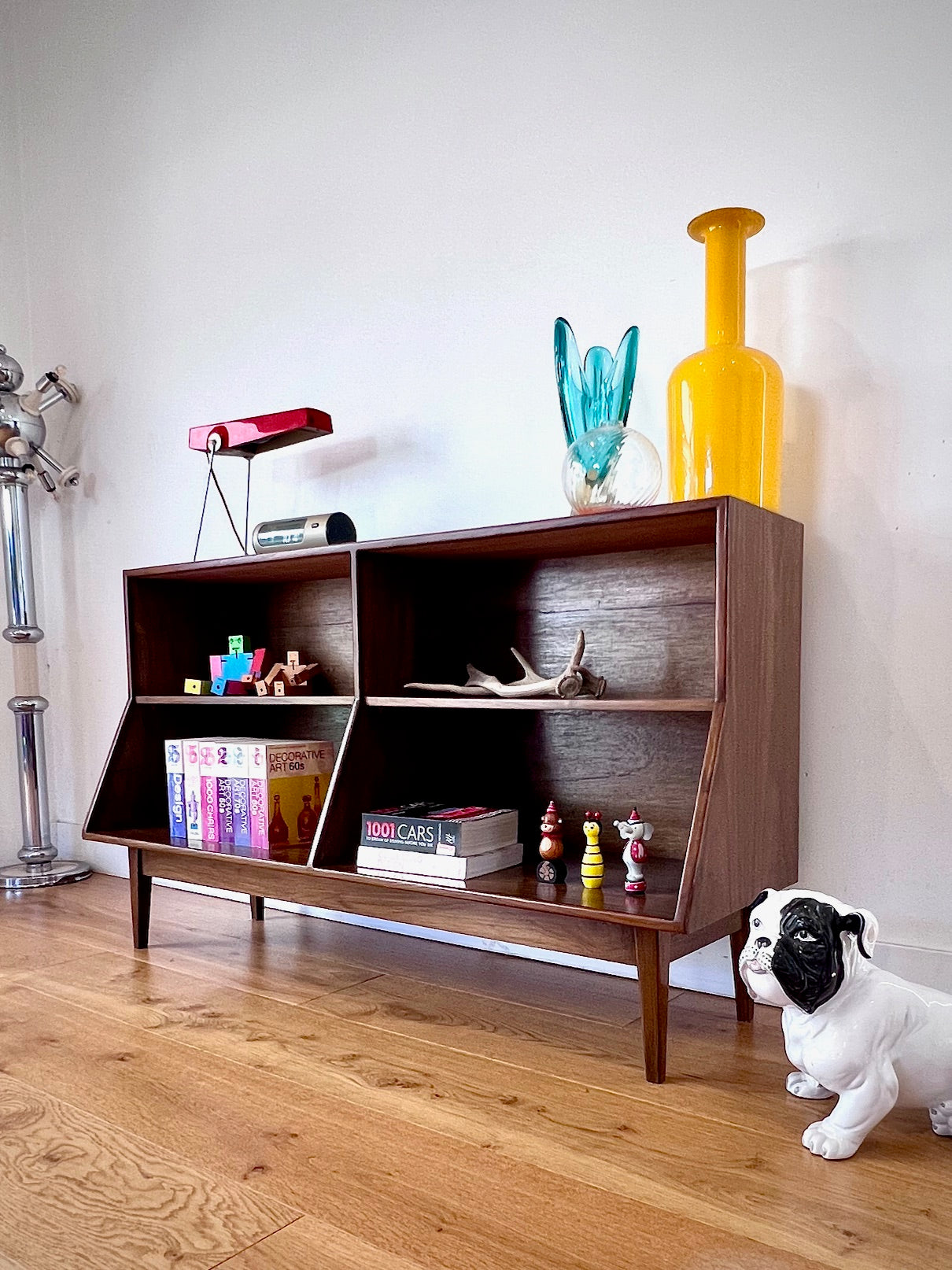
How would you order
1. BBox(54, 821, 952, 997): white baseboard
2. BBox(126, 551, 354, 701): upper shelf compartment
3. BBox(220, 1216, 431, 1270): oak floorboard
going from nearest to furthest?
1. BBox(220, 1216, 431, 1270): oak floorboard
2. BBox(54, 821, 952, 997): white baseboard
3. BBox(126, 551, 354, 701): upper shelf compartment

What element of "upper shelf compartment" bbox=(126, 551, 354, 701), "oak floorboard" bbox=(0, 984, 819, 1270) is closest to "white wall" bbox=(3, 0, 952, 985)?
"upper shelf compartment" bbox=(126, 551, 354, 701)

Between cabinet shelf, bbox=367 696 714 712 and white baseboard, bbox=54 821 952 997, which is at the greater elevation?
cabinet shelf, bbox=367 696 714 712

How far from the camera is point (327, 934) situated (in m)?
2.22

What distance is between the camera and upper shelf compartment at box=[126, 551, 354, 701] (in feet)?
7.34

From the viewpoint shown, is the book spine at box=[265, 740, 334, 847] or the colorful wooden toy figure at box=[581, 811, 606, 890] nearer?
the colorful wooden toy figure at box=[581, 811, 606, 890]

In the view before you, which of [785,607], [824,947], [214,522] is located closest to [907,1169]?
[824,947]

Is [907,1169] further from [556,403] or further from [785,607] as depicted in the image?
[556,403]

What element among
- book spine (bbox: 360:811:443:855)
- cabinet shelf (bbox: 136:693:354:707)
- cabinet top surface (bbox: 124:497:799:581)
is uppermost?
cabinet top surface (bbox: 124:497:799:581)

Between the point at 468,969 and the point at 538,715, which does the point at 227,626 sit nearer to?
the point at 538,715

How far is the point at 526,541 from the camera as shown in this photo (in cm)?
169

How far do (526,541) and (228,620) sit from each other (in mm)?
1049

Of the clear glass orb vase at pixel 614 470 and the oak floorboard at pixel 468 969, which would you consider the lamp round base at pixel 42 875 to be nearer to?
the oak floorboard at pixel 468 969

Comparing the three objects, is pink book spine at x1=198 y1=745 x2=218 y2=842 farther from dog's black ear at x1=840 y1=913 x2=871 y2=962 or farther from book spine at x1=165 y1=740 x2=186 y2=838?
dog's black ear at x1=840 y1=913 x2=871 y2=962

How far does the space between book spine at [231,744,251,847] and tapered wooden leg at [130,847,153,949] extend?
0.79 ft
